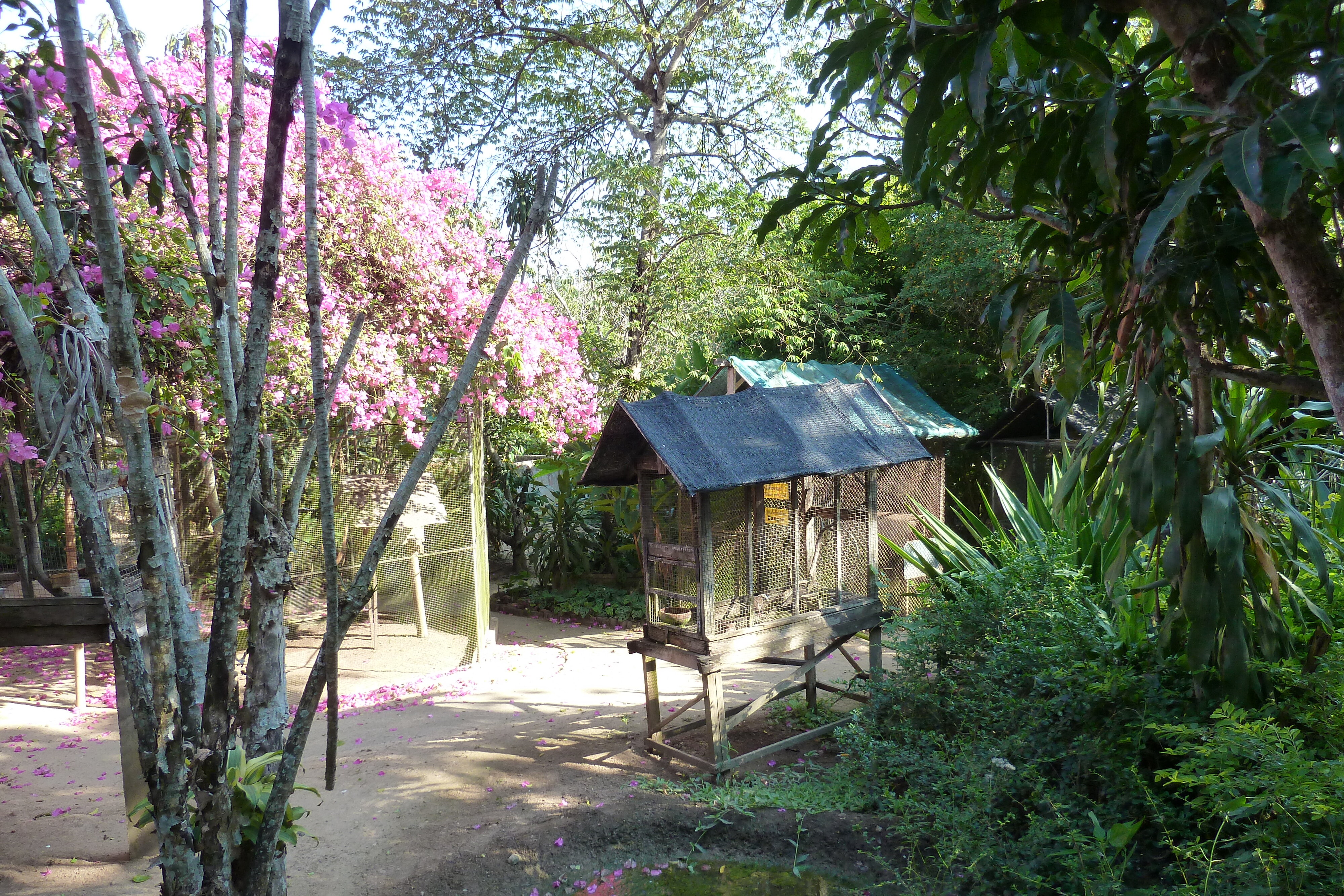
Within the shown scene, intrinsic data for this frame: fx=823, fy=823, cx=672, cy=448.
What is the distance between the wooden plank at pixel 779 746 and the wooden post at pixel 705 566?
2.52 ft

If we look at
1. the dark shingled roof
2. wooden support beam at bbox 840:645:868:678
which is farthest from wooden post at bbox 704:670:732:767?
the dark shingled roof

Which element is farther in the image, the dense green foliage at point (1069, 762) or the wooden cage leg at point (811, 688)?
the wooden cage leg at point (811, 688)

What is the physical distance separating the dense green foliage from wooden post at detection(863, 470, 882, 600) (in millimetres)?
1066

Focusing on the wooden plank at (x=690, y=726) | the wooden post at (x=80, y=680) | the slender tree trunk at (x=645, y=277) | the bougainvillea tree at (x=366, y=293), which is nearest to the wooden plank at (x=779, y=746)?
the wooden plank at (x=690, y=726)

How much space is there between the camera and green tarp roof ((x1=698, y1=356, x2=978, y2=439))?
8.57 meters

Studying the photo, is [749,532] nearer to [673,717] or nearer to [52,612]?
[673,717]

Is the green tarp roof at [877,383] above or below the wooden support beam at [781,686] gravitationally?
above

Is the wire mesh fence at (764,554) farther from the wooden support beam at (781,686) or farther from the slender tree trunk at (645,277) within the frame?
the slender tree trunk at (645,277)

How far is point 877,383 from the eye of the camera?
377 inches

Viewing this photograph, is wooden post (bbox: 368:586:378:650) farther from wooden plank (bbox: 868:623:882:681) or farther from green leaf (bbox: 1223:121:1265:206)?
green leaf (bbox: 1223:121:1265:206)

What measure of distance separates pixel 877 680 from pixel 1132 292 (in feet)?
8.97

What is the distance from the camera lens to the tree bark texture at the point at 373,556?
1.57 m

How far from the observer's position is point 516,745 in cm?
560

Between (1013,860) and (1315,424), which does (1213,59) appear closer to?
(1315,424)
